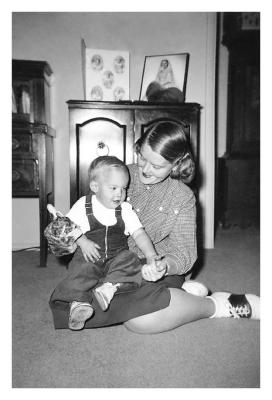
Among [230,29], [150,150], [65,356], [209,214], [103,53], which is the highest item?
[230,29]

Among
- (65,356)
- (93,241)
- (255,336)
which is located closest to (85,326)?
(65,356)

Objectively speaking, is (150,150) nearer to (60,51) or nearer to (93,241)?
(93,241)

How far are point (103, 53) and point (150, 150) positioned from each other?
135 cm

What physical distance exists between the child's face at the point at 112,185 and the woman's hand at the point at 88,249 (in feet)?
0.52

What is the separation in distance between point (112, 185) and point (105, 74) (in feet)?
4.41

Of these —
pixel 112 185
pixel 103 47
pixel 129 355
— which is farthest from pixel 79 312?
pixel 103 47

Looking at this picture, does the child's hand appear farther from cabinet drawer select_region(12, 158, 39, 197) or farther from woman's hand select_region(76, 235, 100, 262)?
cabinet drawer select_region(12, 158, 39, 197)

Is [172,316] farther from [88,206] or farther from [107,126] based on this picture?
[107,126]

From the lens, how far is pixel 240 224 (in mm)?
3176

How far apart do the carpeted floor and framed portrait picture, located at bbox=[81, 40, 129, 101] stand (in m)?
1.42

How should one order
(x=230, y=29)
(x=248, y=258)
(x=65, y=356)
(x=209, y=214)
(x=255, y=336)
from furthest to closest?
(x=230, y=29)
(x=209, y=214)
(x=248, y=258)
(x=255, y=336)
(x=65, y=356)

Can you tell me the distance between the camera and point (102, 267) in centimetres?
123
